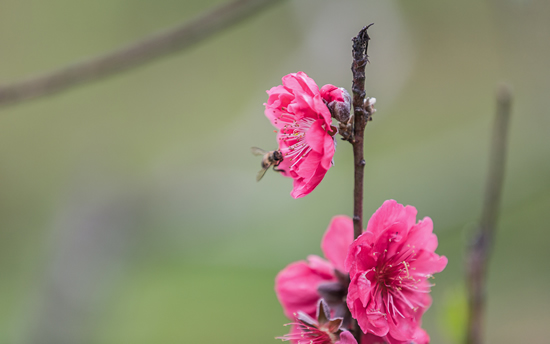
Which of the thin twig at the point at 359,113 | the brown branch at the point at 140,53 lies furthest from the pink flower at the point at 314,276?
the brown branch at the point at 140,53

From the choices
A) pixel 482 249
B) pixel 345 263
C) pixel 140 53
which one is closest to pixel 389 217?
pixel 345 263

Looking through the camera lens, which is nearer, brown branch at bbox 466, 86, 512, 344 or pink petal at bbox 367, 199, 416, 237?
pink petal at bbox 367, 199, 416, 237

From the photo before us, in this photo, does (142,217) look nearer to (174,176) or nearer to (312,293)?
(174,176)

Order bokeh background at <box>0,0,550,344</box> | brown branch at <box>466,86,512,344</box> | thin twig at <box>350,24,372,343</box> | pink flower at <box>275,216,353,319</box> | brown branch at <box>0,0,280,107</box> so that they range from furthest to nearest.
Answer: bokeh background at <box>0,0,550,344</box>, brown branch at <box>0,0,280,107</box>, brown branch at <box>466,86,512,344</box>, pink flower at <box>275,216,353,319</box>, thin twig at <box>350,24,372,343</box>

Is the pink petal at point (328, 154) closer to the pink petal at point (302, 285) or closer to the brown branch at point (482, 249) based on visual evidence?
the pink petal at point (302, 285)

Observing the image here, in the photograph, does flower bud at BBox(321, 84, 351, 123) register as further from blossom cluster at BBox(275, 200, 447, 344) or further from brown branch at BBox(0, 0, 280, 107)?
brown branch at BBox(0, 0, 280, 107)

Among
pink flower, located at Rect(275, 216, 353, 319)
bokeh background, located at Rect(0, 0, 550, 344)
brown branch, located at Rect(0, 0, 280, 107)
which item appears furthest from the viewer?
bokeh background, located at Rect(0, 0, 550, 344)

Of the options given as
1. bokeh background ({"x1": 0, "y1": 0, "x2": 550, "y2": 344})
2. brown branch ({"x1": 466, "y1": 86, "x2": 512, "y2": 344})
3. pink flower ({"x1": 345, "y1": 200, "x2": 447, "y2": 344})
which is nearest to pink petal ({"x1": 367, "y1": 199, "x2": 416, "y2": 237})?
pink flower ({"x1": 345, "y1": 200, "x2": 447, "y2": 344})
